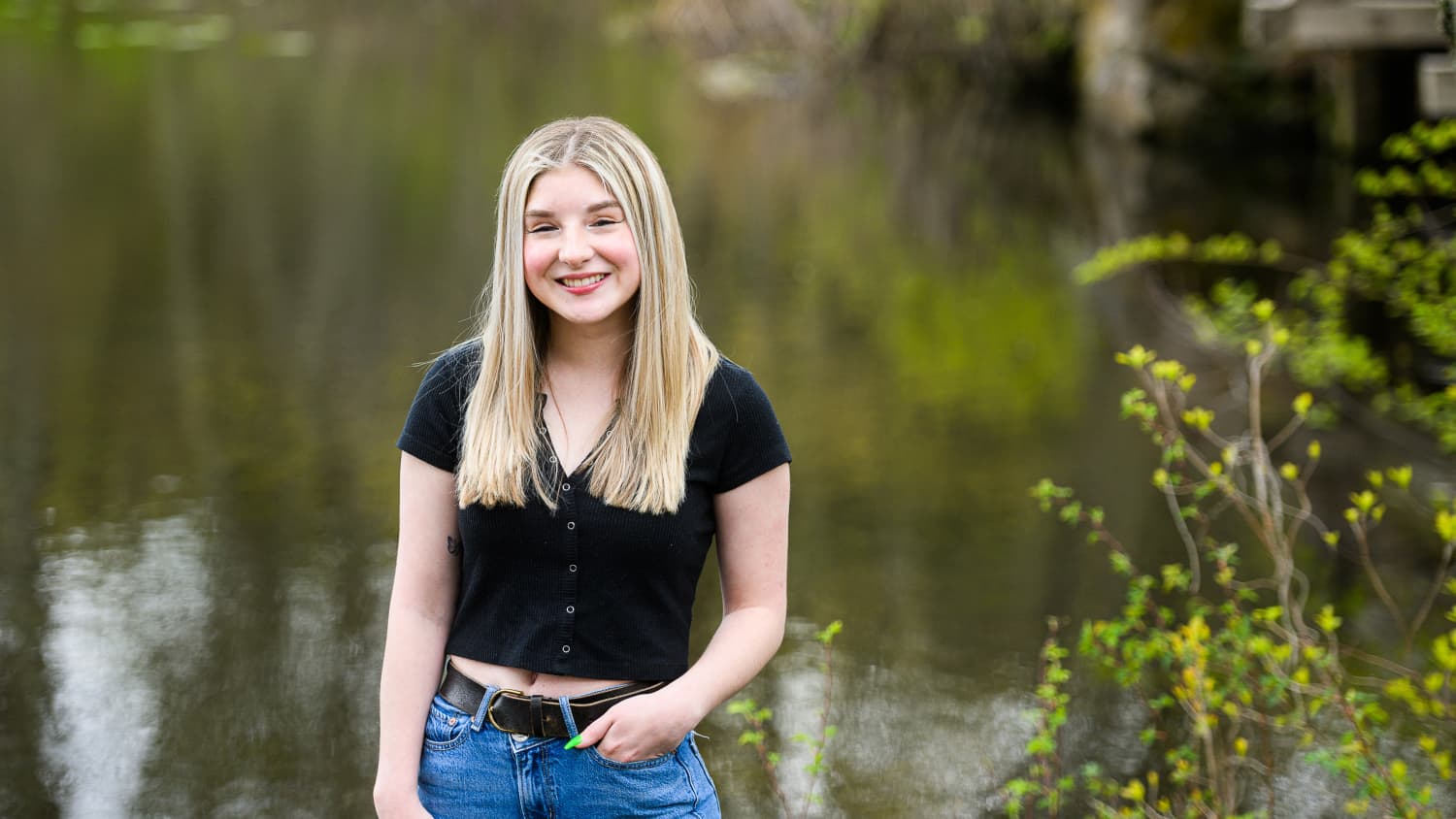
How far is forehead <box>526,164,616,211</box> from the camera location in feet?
7.07

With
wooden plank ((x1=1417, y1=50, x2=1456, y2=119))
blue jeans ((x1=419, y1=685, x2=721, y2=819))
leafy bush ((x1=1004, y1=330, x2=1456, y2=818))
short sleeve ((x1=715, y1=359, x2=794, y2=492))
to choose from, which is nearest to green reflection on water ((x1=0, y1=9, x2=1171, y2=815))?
leafy bush ((x1=1004, y1=330, x2=1456, y2=818))

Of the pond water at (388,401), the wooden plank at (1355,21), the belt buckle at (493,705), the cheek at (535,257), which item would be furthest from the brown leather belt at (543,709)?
the wooden plank at (1355,21)

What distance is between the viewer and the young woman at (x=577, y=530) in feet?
7.05

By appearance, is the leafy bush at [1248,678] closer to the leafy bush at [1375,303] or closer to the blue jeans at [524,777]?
the leafy bush at [1375,303]

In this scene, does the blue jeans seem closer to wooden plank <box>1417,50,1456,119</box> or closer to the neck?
the neck

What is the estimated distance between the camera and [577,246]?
2146mm

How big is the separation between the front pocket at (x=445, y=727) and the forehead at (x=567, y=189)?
2.30ft

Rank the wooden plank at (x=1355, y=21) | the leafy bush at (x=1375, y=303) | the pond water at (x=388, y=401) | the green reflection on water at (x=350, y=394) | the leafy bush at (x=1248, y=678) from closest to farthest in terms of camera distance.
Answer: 1. the leafy bush at (x=1248, y=678)
2. the pond water at (x=388, y=401)
3. the green reflection on water at (x=350, y=394)
4. the leafy bush at (x=1375, y=303)
5. the wooden plank at (x=1355, y=21)

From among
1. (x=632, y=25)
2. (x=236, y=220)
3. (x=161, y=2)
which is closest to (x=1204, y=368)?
(x=236, y=220)

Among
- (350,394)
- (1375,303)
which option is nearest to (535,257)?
(350,394)

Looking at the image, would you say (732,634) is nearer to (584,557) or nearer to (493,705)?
(584,557)

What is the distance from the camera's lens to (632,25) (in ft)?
92.7

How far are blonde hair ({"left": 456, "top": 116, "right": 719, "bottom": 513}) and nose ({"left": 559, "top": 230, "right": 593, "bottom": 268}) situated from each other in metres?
0.07

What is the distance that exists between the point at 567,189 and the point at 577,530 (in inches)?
18.2
